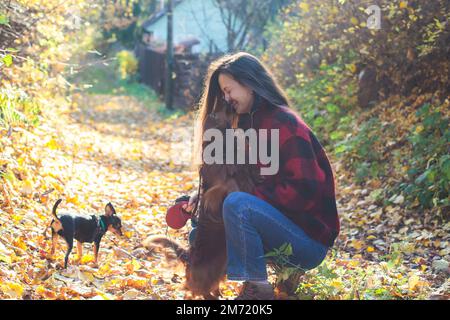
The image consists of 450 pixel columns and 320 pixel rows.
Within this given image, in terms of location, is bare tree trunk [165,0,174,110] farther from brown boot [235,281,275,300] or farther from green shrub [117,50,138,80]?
brown boot [235,281,275,300]

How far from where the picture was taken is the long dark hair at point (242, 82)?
3756 millimetres

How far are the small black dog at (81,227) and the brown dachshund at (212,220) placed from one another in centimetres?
97

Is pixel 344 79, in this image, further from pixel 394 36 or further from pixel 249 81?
pixel 249 81

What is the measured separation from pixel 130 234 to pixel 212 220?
2.29 m

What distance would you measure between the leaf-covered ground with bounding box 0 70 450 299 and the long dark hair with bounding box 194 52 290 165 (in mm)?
1112

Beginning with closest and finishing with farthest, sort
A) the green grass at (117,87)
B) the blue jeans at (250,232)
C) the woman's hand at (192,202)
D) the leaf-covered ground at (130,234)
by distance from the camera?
the blue jeans at (250,232)
the woman's hand at (192,202)
the leaf-covered ground at (130,234)
the green grass at (117,87)

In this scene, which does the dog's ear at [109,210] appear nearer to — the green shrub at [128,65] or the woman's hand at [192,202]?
the woman's hand at [192,202]

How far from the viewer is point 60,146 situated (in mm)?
9000

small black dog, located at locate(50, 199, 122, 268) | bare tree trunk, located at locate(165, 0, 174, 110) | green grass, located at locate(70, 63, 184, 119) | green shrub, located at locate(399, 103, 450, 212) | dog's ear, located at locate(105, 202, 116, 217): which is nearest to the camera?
small black dog, located at locate(50, 199, 122, 268)

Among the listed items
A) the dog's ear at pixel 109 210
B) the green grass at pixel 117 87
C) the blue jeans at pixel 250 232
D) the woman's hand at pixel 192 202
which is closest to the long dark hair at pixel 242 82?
the woman's hand at pixel 192 202

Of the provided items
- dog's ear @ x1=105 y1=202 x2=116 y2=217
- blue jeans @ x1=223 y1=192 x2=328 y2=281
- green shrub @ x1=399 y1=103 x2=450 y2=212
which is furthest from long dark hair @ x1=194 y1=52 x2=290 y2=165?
green shrub @ x1=399 y1=103 x2=450 y2=212

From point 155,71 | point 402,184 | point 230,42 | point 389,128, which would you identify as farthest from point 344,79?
point 155,71

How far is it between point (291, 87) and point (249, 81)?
32.4 feet

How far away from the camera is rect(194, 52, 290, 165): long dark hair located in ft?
12.3
